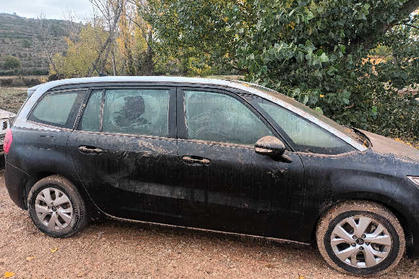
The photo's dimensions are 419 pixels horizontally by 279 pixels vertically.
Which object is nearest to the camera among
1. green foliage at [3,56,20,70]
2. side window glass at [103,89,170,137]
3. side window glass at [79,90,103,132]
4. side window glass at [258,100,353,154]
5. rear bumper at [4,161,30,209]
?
side window glass at [258,100,353,154]

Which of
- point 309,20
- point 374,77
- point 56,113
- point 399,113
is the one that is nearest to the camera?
point 56,113

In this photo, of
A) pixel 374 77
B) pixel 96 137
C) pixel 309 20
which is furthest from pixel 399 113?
pixel 96 137

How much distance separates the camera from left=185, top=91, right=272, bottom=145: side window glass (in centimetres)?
315

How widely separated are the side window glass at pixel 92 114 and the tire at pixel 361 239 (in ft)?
7.91

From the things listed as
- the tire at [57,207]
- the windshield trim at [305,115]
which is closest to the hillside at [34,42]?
the tire at [57,207]

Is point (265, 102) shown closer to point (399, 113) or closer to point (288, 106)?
→ point (288, 106)

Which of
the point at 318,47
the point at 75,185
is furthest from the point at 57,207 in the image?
the point at 318,47

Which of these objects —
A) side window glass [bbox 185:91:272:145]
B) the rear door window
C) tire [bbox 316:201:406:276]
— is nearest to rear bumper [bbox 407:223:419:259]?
tire [bbox 316:201:406:276]

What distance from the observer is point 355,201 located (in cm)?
296

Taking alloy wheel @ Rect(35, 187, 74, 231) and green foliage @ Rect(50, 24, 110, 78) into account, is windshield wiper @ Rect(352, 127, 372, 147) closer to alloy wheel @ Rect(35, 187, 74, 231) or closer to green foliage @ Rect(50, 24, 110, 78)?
alloy wheel @ Rect(35, 187, 74, 231)

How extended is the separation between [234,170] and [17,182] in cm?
245

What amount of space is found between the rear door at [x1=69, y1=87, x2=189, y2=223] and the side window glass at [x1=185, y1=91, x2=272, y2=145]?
0.20 m

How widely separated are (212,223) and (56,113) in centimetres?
206

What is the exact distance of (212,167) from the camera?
314 centimetres
